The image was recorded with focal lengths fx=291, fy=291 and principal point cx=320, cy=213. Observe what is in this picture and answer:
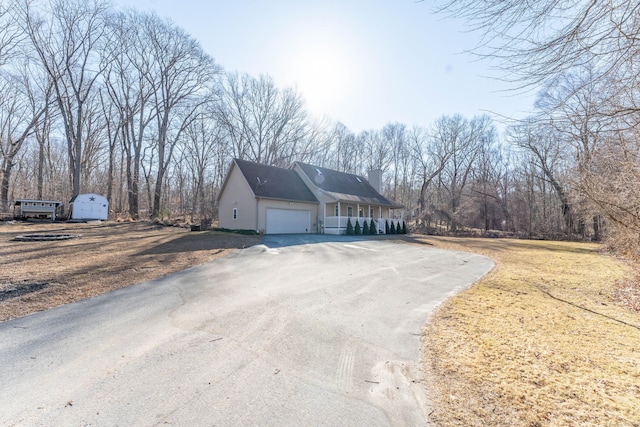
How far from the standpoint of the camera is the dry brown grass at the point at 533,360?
2.24 meters

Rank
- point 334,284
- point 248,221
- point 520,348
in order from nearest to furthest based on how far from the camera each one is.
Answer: point 520,348 < point 334,284 < point 248,221

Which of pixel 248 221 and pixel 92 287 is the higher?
pixel 248 221

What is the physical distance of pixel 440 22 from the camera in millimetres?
2967

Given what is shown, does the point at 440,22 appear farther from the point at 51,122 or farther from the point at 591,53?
the point at 51,122

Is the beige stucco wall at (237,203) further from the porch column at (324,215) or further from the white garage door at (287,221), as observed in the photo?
the porch column at (324,215)

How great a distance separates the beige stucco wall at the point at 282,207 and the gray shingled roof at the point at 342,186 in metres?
1.78

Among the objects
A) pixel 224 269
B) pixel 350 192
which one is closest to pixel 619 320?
pixel 224 269

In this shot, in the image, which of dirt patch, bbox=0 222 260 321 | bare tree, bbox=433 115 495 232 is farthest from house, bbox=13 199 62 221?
bare tree, bbox=433 115 495 232

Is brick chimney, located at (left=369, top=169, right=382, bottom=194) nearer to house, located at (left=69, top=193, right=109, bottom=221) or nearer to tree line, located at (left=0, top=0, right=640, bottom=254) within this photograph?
tree line, located at (left=0, top=0, right=640, bottom=254)

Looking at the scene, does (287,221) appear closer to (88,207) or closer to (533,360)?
(533,360)

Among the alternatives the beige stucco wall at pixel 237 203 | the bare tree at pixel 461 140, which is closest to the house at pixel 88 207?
the beige stucco wall at pixel 237 203

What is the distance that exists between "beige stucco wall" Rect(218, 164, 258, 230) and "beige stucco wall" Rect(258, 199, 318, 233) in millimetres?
395

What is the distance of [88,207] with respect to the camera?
24656mm

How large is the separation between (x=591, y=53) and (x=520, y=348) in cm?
314
